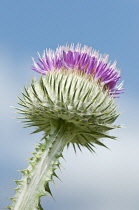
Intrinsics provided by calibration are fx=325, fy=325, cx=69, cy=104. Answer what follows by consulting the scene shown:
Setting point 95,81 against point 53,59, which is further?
point 53,59

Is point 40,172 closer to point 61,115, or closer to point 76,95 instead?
point 61,115

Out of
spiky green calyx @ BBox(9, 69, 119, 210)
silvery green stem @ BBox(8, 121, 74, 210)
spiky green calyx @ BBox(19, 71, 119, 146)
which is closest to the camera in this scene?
silvery green stem @ BBox(8, 121, 74, 210)

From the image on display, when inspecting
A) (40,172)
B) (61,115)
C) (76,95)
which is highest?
(76,95)

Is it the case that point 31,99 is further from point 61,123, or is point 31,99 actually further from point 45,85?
point 61,123

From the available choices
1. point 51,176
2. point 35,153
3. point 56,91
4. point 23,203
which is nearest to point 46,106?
point 56,91

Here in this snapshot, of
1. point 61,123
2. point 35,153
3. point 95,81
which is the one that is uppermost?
point 95,81

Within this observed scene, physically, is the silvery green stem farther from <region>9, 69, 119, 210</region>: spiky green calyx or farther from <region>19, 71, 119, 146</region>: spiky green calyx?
<region>19, 71, 119, 146</region>: spiky green calyx

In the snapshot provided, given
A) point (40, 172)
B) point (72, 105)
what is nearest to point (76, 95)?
point (72, 105)
